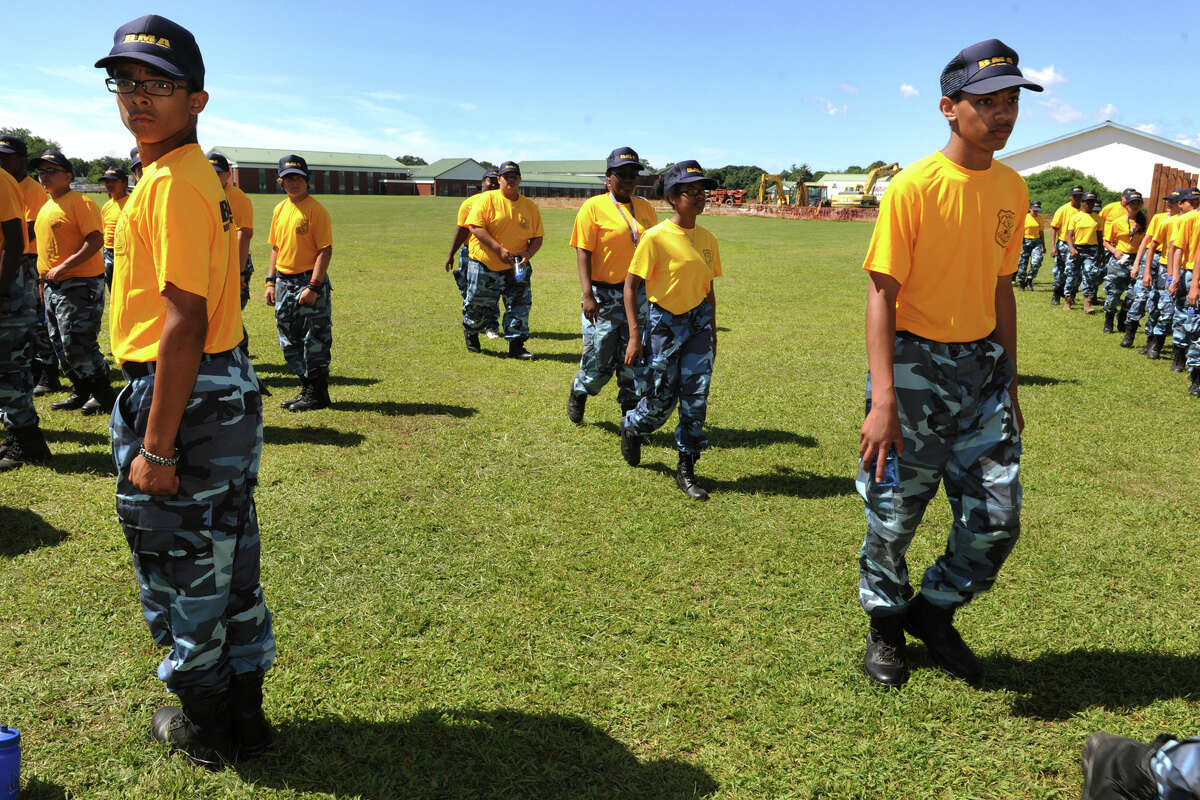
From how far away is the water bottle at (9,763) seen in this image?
2481mm

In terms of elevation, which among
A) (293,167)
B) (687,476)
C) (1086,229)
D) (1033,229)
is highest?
(1033,229)

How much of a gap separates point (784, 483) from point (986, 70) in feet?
11.5

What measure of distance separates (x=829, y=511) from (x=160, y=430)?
422cm

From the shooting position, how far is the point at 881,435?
3098 mm

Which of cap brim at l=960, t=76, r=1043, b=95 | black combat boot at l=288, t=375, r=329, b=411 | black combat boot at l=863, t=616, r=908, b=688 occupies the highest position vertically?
cap brim at l=960, t=76, r=1043, b=95

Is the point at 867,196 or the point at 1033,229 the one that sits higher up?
the point at 867,196

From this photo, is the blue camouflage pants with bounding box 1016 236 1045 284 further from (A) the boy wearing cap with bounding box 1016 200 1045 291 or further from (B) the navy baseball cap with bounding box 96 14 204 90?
(B) the navy baseball cap with bounding box 96 14 204 90

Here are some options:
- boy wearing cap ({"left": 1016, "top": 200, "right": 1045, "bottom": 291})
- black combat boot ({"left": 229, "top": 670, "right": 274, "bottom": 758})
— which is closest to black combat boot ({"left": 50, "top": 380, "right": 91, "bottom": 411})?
black combat boot ({"left": 229, "top": 670, "right": 274, "bottom": 758})

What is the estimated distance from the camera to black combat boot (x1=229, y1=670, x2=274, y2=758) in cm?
290

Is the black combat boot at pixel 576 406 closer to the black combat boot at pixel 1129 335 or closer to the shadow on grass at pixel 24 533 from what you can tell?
the shadow on grass at pixel 24 533

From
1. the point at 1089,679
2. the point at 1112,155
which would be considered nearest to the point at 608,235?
the point at 1089,679

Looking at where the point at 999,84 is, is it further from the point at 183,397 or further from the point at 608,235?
the point at 608,235

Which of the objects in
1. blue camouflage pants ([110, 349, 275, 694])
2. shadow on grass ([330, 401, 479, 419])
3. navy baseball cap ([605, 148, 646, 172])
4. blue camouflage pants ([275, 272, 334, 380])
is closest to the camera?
blue camouflage pants ([110, 349, 275, 694])

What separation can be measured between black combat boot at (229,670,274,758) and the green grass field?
72 millimetres
